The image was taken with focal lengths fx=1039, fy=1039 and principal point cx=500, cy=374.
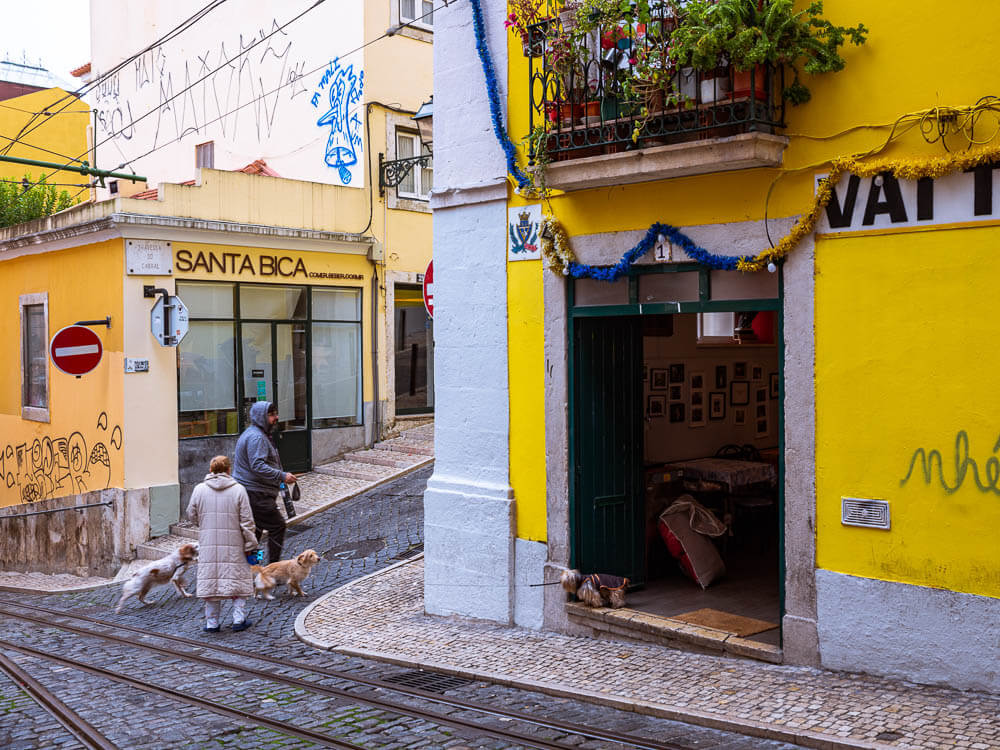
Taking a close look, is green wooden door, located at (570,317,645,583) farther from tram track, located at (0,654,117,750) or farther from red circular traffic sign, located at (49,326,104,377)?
red circular traffic sign, located at (49,326,104,377)

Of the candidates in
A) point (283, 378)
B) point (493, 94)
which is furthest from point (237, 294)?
point (493, 94)

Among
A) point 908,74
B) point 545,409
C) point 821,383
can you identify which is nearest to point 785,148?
point 908,74

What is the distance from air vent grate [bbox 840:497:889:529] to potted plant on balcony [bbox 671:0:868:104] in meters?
2.81

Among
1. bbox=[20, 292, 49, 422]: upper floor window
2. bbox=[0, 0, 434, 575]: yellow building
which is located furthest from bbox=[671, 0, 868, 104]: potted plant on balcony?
bbox=[20, 292, 49, 422]: upper floor window

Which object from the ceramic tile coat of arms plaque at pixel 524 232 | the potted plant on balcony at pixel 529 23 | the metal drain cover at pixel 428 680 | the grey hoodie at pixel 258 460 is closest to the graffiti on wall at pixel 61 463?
the grey hoodie at pixel 258 460

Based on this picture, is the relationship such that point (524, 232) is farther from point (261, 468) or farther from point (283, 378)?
point (283, 378)

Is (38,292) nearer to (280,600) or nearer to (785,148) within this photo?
(280,600)

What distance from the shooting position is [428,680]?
7852mm

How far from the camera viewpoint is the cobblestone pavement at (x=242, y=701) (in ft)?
20.9

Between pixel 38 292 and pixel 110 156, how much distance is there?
8.37m

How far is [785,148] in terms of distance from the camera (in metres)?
7.30

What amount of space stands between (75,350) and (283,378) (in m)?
4.16

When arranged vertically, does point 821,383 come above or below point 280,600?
above

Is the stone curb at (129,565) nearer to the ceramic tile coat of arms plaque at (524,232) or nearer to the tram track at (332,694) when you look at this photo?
the tram track at (332,694)
